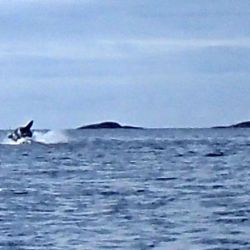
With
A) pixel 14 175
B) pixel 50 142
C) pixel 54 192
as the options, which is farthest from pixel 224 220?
pixel 50 142

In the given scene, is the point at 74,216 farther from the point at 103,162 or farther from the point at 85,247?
the point at 103,162

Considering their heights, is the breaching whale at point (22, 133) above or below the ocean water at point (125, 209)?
above

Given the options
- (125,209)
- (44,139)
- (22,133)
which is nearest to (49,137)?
(44,139)

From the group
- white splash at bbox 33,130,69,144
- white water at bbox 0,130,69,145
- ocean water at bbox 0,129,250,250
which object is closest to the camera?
ocean water at bbox 0,129,250,250

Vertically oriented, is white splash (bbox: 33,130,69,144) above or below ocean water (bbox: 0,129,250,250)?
above

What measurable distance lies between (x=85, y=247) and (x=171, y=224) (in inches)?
165

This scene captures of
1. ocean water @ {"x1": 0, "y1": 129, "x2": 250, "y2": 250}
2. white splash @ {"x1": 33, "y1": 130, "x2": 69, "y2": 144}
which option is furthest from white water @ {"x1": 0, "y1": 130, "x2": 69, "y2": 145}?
ocean water @ {"x1": 0, "y1": 129, "x2": 250, "y2": 250}

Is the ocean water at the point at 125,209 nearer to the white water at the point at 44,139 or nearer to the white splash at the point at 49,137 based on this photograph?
the white water at the point at 44,139

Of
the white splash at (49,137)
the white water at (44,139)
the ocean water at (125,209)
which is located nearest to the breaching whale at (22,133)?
the white water at (44,139)

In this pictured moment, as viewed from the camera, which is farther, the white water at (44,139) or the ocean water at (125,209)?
the white water at (44,139)

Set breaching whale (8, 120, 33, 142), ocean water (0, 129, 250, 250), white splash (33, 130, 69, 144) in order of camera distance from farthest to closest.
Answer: white splash (33, 130, 69, 144) → breaching whale (8, 120, 33, 142) → ocean water (0, 129, 250, 250)

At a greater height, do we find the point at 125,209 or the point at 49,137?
the point at 49,137

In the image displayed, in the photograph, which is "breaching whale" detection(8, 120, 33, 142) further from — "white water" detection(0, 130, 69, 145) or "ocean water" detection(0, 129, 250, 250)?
"ocean water" detection(0, 129, 250, 250)

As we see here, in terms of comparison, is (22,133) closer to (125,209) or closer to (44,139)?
(44,139)
